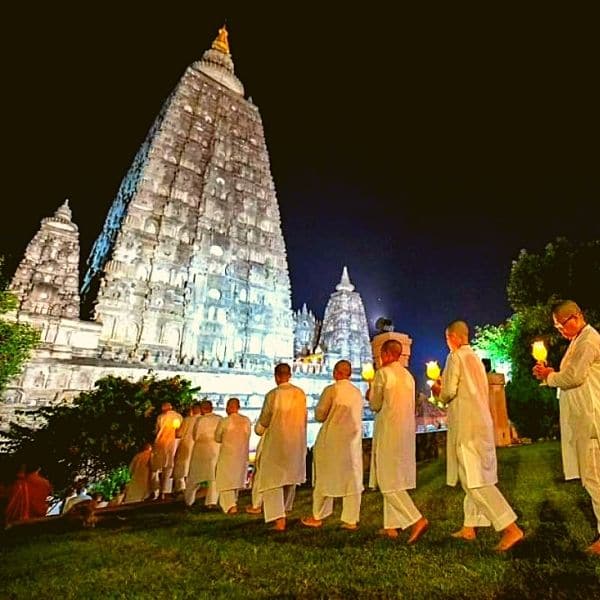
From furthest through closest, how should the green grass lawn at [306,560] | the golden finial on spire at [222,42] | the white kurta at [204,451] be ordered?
Result: the golden finial on spire at [222,42] < the white kurta at [204,451] < the green grass lawn at [306,560]

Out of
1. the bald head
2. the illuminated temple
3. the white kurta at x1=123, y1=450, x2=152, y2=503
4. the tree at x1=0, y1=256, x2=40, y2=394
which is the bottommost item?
the white kurta at x1=123, y1=450, x2=152, y2=503

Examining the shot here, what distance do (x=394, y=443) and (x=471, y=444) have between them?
96 cm

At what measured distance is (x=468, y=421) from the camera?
14.9ft

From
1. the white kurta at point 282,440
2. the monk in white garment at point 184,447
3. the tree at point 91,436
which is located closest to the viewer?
the white kurta at point 282,440

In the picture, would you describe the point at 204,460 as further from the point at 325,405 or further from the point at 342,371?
the point at 342,371

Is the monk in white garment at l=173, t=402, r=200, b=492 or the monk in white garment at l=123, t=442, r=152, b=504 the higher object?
the monk in white garment at l=173, t=402, r=200, b=492

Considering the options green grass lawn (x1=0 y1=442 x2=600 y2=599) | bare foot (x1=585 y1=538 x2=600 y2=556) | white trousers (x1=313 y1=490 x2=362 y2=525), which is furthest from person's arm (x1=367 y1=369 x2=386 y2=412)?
bare foot (x1=585 y1=538 x2=600 y2=556)

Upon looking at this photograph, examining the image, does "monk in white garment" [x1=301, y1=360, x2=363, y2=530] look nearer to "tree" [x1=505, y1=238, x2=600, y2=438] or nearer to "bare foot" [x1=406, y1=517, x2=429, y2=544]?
"bare foot" [x1=406, y1=517, x2=429, y2=544]

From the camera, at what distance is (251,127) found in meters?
42.4

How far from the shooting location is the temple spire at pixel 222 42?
45.0 metres

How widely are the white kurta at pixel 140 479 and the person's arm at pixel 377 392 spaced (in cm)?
848

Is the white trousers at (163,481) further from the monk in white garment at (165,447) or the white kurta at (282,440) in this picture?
the white kurta at (282,440)

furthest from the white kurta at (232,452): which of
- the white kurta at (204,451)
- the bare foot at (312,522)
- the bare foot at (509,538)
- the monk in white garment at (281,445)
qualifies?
the bare foot at (509,538)

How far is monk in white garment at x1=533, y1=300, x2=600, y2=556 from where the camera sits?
400 centimetres
